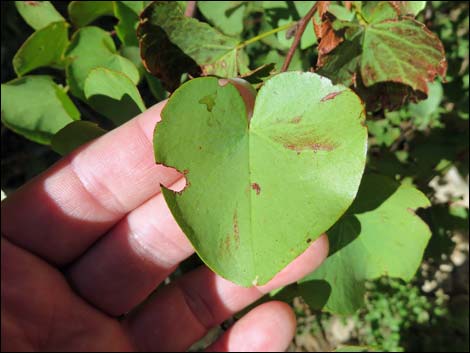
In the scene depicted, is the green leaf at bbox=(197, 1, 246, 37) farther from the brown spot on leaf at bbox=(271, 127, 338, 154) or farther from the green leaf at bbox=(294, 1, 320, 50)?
the brown spot on leaf at bbox=(271, 127, 338, 154)

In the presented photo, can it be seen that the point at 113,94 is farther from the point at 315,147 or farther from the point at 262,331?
the point at 262,331

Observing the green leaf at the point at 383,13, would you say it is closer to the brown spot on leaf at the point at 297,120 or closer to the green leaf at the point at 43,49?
the brown spot on leaf at the point at 297,120

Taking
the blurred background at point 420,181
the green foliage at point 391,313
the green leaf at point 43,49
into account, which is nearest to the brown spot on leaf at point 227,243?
the green leaf at point 43,49

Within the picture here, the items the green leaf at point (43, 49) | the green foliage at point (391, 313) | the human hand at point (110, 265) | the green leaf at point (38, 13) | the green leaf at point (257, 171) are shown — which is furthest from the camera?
the green foliage at point (391, 313)

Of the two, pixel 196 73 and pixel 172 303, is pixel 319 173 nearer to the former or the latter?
pixel 196 73

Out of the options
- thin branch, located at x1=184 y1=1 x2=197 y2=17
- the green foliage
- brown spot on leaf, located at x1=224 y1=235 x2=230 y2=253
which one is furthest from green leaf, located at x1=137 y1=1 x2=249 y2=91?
the green foliage

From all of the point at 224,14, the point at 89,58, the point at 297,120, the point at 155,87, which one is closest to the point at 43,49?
the point at 89,58

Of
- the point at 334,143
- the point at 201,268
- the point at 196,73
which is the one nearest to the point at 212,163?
the point at 334,143
